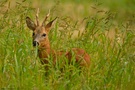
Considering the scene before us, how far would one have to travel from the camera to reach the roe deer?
8812 millimetres

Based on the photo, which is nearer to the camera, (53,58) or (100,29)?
(53,58)

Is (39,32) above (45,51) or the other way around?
above

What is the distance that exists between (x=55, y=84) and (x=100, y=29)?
224 cm

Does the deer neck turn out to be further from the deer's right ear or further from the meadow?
the deer's right ear

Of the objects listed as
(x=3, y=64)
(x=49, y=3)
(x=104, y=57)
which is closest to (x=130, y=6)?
(x=49, y=3)

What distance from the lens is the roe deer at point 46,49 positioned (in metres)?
8.81

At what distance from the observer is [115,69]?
8.14m

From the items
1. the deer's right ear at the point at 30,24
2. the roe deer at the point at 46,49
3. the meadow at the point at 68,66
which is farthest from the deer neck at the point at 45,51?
the deer's right ear at the point at 30,24

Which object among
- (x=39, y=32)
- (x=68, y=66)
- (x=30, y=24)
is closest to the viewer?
(x=68, y=66)

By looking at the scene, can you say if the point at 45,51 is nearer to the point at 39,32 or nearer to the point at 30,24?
the point at 39,32

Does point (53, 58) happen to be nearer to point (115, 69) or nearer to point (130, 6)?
point (115, 69)

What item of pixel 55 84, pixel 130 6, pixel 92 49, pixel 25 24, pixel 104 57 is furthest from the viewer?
pixel 130 6

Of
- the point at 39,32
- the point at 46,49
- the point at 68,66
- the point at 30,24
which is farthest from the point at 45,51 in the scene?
the point at 68,66

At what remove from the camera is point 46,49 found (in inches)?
372
